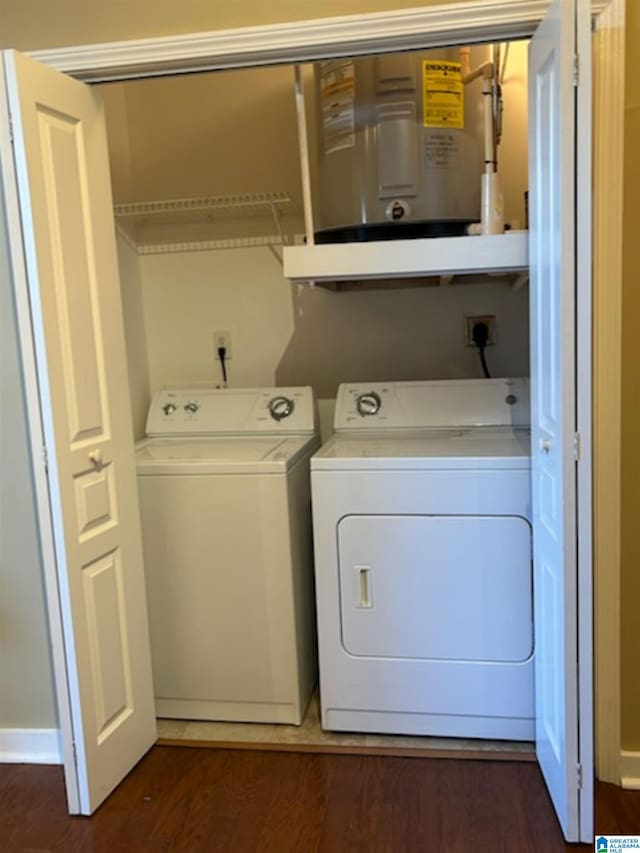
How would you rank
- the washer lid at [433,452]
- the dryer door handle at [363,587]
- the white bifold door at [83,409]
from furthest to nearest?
the dryer door handle at [363,587]
the washer lid at [433,452]
the white bifold door at [83,409]

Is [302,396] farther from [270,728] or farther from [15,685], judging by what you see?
[15,685]

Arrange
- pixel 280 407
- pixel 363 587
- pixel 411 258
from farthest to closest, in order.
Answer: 1. pixel 280 407
2. pixel 363 587
3. pixel 411 258

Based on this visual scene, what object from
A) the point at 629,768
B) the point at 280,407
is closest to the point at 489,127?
the point at 280,407

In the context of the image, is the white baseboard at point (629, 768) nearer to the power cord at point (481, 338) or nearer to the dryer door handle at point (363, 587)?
the dryer door handle at point (363, 587)

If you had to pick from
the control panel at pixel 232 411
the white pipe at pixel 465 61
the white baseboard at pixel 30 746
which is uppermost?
the white pipe at pixel 465 61

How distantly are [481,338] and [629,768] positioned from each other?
149 cm

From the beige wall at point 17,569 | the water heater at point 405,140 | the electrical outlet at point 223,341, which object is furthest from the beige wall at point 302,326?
the beige wall at point 17,569

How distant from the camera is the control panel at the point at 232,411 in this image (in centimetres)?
263

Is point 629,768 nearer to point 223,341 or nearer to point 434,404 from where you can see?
point 434,404

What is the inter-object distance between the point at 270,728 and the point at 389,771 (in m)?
0.44

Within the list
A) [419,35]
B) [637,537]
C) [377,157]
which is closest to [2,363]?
[377,157]

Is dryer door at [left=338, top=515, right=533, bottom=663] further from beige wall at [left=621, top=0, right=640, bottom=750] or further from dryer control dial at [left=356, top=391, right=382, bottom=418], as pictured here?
dryer control dial at [left=356, top=391, right=382, bottom=418]

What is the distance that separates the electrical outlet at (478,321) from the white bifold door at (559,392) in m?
0.83

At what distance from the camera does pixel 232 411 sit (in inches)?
106
